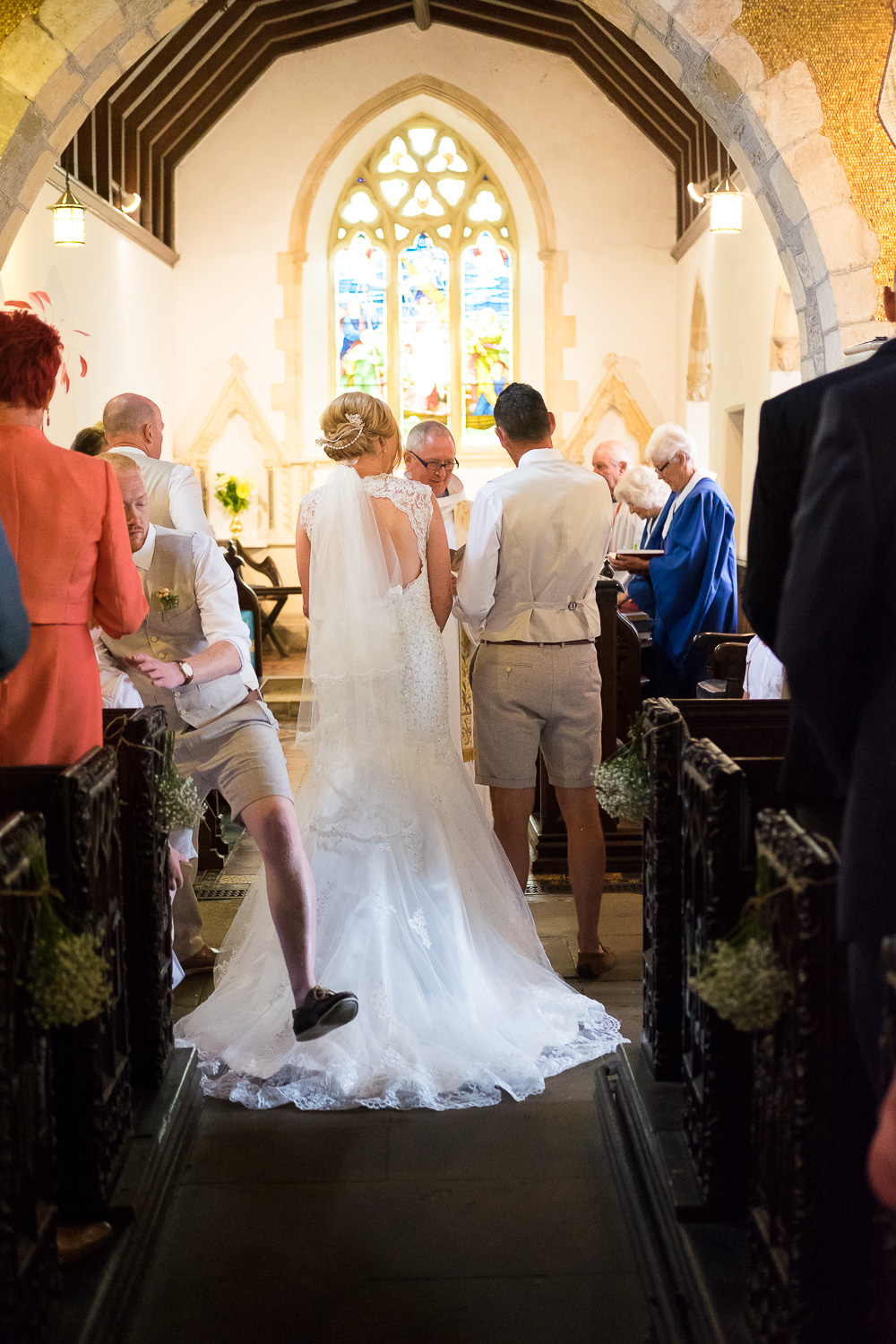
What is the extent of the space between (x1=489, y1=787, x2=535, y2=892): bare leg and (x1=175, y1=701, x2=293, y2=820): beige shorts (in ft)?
2.55

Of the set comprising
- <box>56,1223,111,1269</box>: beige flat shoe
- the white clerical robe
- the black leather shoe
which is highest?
the white clerical robe

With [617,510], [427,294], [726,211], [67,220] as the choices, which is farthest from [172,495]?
[427,294]

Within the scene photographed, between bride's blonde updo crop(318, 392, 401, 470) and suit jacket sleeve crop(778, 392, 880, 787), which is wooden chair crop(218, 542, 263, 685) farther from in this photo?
suit jacket sleeve crop(778, 392, 880, 787)

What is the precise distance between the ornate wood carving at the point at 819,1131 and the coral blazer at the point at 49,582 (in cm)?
129

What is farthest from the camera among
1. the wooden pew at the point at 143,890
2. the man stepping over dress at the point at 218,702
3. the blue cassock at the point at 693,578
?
the blue cassock at the point at 693,578

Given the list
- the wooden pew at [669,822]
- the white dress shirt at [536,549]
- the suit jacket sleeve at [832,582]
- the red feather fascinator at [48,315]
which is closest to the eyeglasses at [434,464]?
the white dress shirt at [536,549]

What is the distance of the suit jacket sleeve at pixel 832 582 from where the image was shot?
48.3 inches

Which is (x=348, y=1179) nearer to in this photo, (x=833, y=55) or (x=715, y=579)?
(x=715, y=579)

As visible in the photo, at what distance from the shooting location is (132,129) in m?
9.54

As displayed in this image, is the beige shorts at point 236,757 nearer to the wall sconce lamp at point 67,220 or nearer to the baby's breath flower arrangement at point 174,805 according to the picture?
the baby's breath flower arrangement at point 174,805

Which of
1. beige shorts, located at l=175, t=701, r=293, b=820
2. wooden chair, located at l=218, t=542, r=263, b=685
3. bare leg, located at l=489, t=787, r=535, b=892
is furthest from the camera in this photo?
wooden chair, located at l=218, t=542, r=263, b=685

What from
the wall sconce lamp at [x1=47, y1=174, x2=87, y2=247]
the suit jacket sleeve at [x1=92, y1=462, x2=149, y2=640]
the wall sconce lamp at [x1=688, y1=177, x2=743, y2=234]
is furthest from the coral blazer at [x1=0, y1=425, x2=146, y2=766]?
the wall sconce lamp at [x1=688, y1=177, x2=743, y2=234]

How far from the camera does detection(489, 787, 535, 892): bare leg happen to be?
3.46m

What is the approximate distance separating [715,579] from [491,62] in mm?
7766
